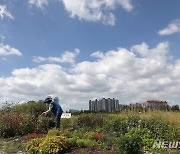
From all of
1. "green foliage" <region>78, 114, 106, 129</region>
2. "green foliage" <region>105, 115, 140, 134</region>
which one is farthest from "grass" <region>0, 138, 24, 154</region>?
"green foliage" <region>78, 114, 106, 129</region>

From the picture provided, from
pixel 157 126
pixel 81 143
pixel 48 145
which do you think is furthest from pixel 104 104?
pixel 48 145

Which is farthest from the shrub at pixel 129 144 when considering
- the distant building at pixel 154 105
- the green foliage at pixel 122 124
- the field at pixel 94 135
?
the distant building at pixel 154 105

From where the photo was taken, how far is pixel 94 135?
50.4 feet

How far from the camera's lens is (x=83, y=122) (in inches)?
915

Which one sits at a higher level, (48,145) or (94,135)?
(94,135)

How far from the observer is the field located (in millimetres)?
12547

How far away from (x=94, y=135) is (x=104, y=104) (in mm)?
31651

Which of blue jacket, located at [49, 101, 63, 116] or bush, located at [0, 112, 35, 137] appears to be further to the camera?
bush, located at [0, 112, 35, 137]

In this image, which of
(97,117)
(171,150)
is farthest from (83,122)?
(171,150)

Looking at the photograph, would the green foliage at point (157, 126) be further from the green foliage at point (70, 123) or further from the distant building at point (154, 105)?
the distant building at point (154, 105)

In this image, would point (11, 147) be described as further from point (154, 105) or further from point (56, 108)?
point (154, 105)

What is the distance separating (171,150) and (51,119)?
923 cm

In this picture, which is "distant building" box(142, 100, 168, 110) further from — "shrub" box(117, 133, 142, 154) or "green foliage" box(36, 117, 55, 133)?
"shrub" box(117, 133, 142, 154)

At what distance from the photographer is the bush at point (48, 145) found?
488 inches
